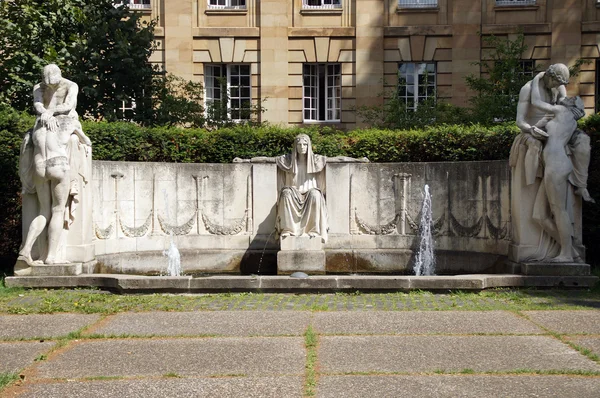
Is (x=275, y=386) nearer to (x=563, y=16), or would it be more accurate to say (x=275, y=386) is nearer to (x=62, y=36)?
(x=62, y=36)

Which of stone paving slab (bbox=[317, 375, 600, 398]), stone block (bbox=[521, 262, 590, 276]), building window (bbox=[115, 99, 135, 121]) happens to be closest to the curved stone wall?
stone block (bbox=[521, 262, 590, 276])

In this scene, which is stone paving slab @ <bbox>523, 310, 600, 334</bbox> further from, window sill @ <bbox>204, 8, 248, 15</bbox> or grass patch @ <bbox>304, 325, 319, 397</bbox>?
window sill @ <bbox>204, 8, 248, 15</bbox>

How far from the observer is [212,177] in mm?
12375

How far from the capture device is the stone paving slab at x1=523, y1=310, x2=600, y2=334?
722 centimetres

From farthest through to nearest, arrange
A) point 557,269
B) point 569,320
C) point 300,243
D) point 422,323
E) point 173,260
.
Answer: point 173,260, point 300,243, point 557,269, point 569,320, point 422,323

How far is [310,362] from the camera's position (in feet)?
19.7

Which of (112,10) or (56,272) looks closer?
(56,272)

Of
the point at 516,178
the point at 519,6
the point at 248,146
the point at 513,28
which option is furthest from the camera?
the point at 519,6

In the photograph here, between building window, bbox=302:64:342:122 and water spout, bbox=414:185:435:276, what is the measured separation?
48.2 ft

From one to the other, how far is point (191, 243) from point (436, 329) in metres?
6.11

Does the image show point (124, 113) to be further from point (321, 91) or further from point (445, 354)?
point (445, 354)

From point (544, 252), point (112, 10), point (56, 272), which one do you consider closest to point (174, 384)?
point (56, 272)

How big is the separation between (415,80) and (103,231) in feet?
57.6

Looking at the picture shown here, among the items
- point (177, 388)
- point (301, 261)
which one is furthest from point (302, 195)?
point (177, 388)
